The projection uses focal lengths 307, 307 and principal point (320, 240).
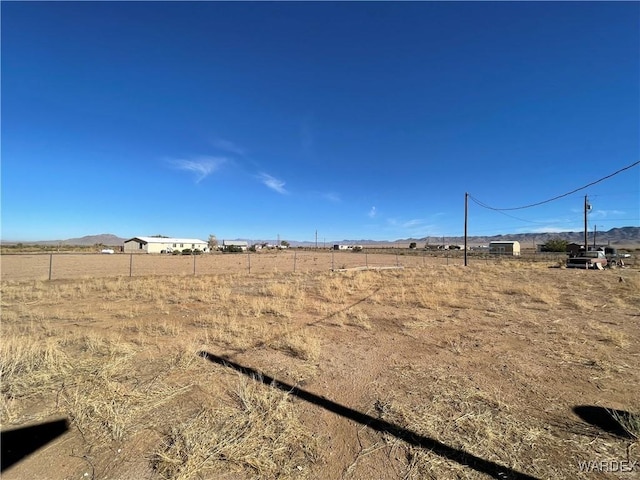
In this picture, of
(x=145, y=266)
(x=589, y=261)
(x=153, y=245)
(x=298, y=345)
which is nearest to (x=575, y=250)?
(x=589, y=261)

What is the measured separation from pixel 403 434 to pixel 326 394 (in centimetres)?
137

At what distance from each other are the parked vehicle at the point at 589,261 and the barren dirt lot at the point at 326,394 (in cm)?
2365

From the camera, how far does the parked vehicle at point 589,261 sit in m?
27.8

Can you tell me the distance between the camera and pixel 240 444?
10.8ft

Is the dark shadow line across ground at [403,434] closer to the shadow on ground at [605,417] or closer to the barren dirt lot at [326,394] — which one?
the barren dirt lot at [326,394]

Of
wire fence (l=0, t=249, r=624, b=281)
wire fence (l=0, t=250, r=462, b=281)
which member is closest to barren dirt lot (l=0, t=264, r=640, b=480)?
wire fence (l=0, t=250, r=462, b=281)

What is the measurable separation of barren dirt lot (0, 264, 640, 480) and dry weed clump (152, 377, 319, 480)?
0.02 m

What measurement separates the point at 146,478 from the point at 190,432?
2.13 feet

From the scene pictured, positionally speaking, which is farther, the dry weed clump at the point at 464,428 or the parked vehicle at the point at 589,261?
the parked vehicle at the point at 589,261

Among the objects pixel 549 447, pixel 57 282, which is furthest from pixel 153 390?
pixel 57 282

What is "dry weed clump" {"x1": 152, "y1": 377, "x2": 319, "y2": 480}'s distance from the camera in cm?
299

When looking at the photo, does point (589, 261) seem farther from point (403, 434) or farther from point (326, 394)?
point (403, 434)

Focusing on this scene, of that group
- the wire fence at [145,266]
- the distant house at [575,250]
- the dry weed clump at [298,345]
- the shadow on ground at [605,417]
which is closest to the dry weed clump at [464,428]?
the shadow on ground at [605,417]

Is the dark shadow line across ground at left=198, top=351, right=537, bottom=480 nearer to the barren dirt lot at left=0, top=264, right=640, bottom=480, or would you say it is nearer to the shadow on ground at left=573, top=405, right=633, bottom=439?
the barren dirt lot at left=0, top=264, right=640, bottom=480
